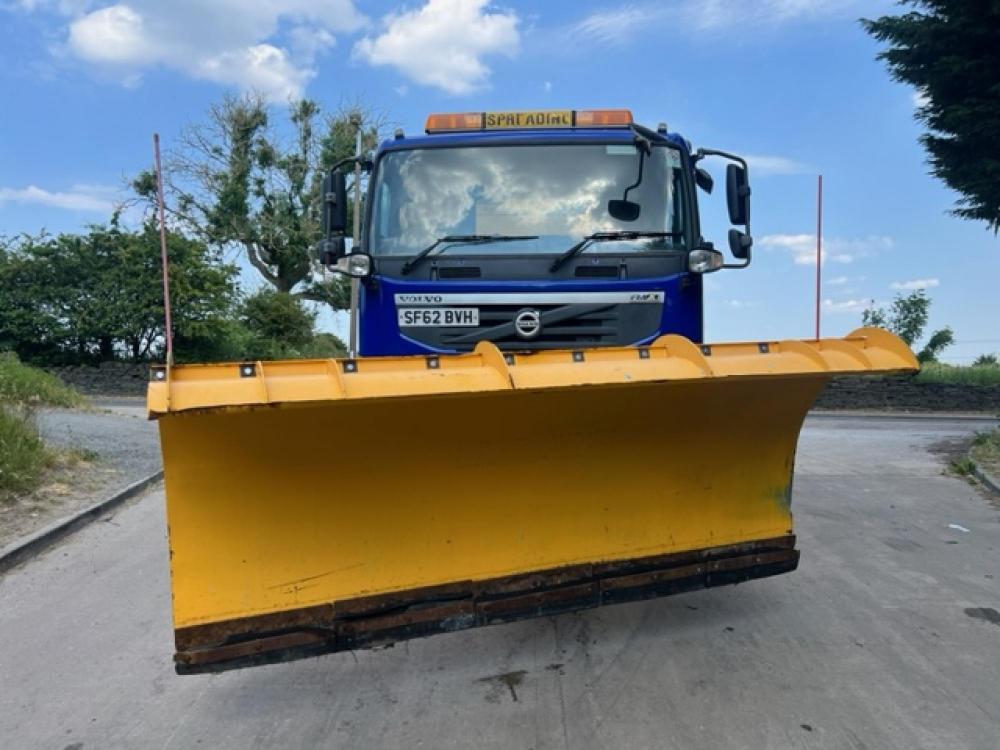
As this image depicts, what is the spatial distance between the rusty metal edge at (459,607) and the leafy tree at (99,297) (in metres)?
20.5

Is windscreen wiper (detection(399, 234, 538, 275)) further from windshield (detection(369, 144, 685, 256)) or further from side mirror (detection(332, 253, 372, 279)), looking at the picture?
side mirror (detection(332, 253, 372, 279))

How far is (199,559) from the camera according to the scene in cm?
286

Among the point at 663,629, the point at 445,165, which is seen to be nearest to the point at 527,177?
the point at 445,165

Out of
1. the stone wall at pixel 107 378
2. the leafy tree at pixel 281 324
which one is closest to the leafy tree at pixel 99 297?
the stone wall at pixel 107 378

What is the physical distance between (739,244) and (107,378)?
21.1 meters

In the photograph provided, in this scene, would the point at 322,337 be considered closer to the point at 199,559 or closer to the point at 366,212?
the point at 366,212

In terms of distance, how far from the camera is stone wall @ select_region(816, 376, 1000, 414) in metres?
20.7

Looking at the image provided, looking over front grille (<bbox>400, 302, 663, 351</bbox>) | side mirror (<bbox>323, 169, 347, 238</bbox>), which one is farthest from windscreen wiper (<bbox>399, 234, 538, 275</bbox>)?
side mirror (<bbox>323, 169, 347, 238</bbox>)

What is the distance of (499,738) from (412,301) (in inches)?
96.8

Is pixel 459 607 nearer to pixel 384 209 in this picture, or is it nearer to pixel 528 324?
pixel 528 324

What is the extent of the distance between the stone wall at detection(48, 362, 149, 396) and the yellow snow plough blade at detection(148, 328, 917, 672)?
20558 millimetres

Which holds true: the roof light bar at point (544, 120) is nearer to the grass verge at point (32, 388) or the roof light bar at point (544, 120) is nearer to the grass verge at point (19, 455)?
the grass verge at point (19, 455)

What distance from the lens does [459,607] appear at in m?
3.13

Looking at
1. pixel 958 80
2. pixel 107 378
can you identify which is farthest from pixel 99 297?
pixel 958 80
